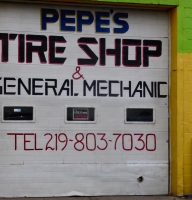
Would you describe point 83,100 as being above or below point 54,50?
below

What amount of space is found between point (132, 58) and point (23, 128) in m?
2.44

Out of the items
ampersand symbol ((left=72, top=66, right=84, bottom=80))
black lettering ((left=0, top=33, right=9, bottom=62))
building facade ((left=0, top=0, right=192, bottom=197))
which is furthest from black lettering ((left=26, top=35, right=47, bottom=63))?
ampersand symbol ((left=72, top=66, right=84, bottom=80))

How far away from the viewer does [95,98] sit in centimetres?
911

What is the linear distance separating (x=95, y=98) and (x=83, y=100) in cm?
23

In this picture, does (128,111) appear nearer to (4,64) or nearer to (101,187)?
(101,187)

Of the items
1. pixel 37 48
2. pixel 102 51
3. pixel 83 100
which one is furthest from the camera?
pixel 102 51

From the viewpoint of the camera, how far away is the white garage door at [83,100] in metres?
8.80

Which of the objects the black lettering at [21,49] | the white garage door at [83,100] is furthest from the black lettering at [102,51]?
the black lettering at [21,49]

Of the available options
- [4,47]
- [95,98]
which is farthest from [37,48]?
[95,98]

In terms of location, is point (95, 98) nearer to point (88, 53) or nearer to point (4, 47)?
point (88, 53)

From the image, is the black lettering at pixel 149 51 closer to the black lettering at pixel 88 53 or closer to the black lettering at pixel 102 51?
the black lettering at pixel 102 51

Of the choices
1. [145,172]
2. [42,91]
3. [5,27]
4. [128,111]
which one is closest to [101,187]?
[145,172]

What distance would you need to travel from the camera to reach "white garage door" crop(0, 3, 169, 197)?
8805 millimetres

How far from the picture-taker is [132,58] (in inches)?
366
